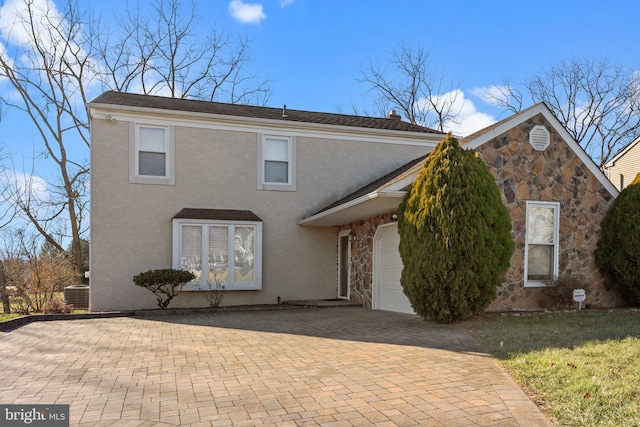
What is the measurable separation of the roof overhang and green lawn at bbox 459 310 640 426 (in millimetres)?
2894

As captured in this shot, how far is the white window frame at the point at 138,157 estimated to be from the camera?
13562 mm

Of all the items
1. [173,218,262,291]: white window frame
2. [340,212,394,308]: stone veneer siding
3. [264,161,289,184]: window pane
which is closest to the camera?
[340,212,394,308]: stone veneer siding

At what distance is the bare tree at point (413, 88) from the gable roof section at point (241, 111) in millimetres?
12031

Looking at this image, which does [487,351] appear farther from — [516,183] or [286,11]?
[286,11]

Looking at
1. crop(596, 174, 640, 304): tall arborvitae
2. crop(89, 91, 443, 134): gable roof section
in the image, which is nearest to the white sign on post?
crop(596, 174, 640, 304): tall arborvitae

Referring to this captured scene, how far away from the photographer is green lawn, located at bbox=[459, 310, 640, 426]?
14.1 feet

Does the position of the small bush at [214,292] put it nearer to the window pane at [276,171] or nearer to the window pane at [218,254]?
the window pane at [218,254]

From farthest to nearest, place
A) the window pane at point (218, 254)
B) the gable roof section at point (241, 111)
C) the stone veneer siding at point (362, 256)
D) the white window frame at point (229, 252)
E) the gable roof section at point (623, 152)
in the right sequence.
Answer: the gable roof section at point (623, 152), the gable roof section at point (241, 111), the window pane at point (218, 254), the white window frame at point (229, 252), the stone veneer siding at point (362, 256)

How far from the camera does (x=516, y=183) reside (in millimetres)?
10641

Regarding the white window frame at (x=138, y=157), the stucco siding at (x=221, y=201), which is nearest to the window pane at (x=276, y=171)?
the stucco siding at (x=221, y=201)

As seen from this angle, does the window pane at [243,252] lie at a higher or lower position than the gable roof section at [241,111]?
lower

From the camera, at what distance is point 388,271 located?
12250mm

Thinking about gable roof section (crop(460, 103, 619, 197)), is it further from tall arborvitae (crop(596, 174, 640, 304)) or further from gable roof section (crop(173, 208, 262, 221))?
gable roof section (crop(173, 208, 262, 221))

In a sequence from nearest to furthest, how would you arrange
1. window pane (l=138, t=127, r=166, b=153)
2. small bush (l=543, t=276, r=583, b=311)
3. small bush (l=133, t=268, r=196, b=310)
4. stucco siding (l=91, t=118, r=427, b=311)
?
small bush (l=543, t=276, r=583, b=311) → small bush (l=133, t=268, r=196, b=310) → stucco siding (l=91, t=118, r=427, b=311) → window pane (l=138, t=127, r=166, b=153)
